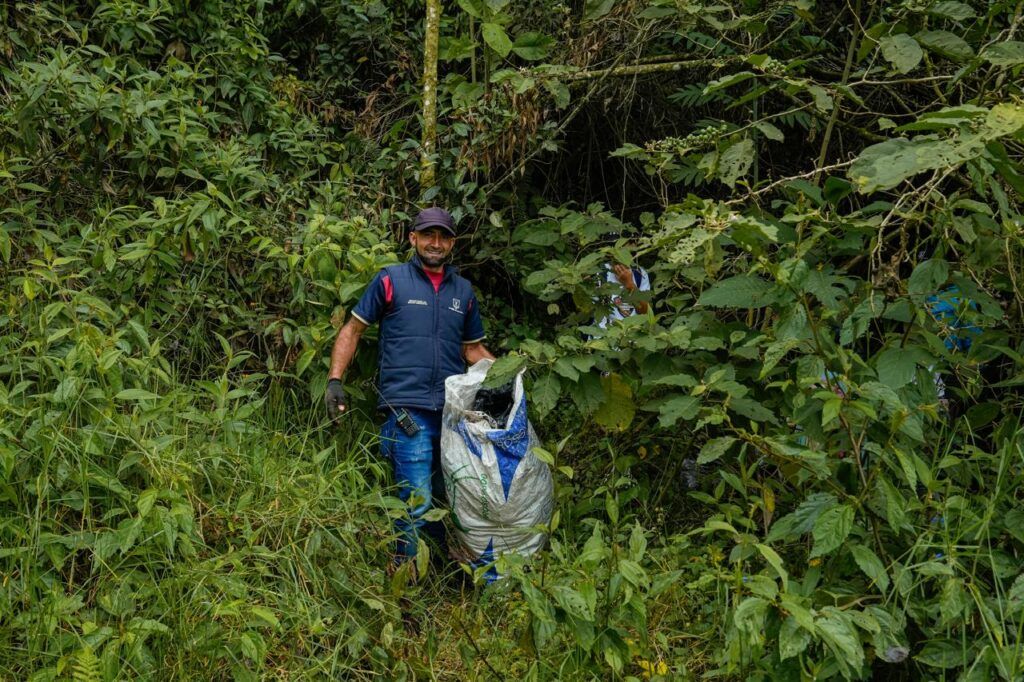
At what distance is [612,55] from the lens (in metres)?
5.88

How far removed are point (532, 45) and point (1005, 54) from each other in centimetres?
273

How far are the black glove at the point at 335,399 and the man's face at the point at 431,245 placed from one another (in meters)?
0.71

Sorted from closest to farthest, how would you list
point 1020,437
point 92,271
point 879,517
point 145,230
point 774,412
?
point 879,517
point 1020,437
point 774,412
point 92,271
point 145,230

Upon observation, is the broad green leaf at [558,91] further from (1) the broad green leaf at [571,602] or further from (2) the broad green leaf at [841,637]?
(2) the broad green leaf at [841,637]

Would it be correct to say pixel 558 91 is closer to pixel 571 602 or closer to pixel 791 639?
pixel 571 602

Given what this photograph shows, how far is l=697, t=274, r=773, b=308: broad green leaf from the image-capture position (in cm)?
359

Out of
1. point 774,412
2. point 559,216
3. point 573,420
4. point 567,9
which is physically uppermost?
point 567,9

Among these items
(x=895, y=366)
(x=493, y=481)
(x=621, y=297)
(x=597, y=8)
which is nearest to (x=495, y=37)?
(x=597, y=8)

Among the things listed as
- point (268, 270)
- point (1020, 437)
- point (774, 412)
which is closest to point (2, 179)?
point (268, 270)

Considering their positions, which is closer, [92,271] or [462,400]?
[462,400]

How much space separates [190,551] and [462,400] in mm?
1358

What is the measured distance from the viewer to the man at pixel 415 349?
445 centimetres

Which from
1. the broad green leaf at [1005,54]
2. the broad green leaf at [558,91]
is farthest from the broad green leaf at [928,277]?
the broad green leaf at [558,91]

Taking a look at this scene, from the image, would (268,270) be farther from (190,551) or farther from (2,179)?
(190,551)
